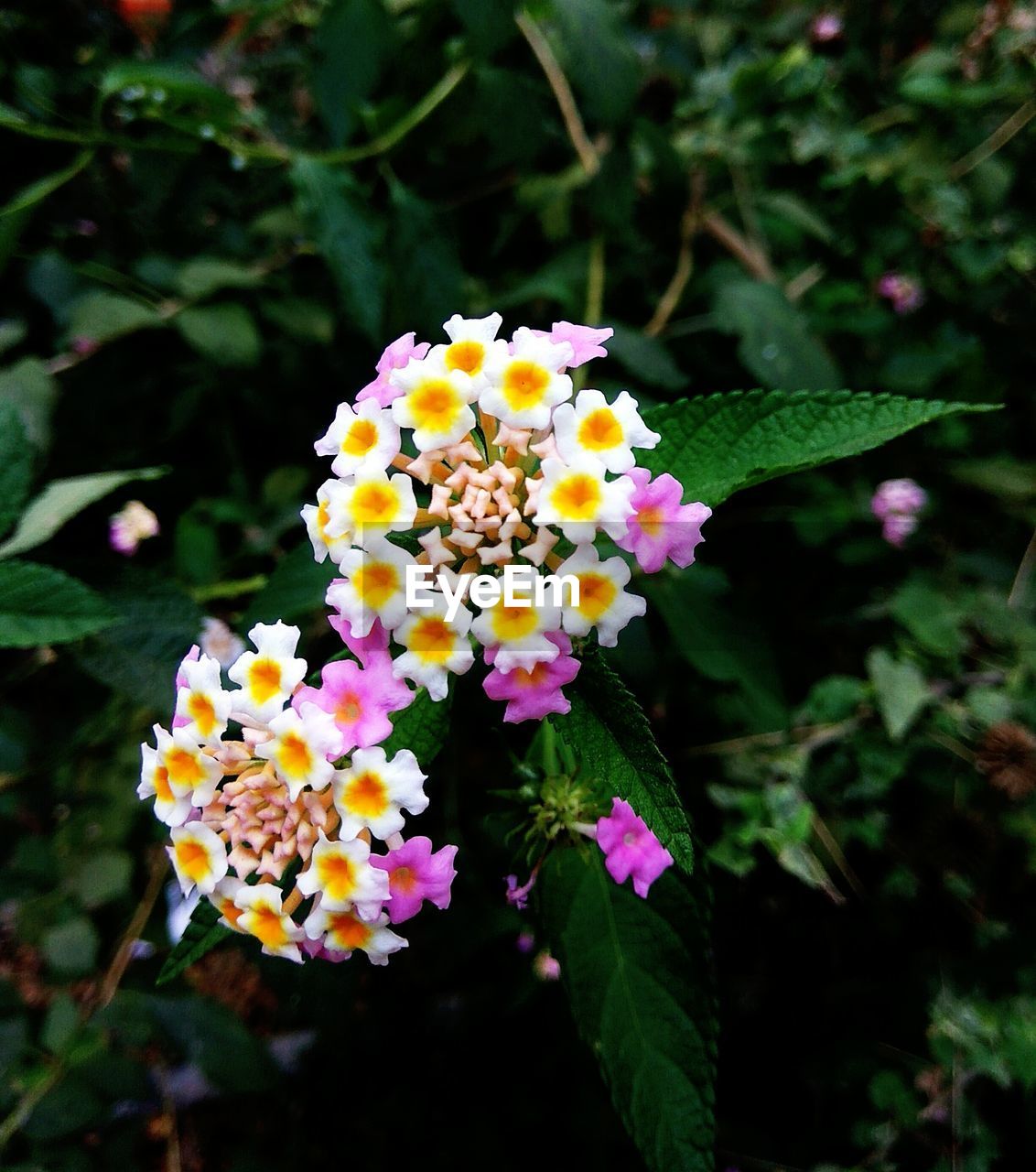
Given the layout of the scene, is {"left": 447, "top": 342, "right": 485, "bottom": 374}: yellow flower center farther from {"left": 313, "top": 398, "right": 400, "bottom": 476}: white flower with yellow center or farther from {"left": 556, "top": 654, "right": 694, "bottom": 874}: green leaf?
{"left": 556, "top": 654, "right": 694, "bottom": 874}: green leaf

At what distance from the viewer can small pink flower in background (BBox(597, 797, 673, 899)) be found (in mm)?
603

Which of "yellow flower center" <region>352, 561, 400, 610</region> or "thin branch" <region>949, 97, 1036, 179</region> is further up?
"thin branch" <region>949, 97, 1036, 179</region>

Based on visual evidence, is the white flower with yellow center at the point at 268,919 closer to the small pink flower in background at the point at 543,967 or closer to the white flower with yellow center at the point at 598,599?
the white flower with yellow center at the point at 598,599

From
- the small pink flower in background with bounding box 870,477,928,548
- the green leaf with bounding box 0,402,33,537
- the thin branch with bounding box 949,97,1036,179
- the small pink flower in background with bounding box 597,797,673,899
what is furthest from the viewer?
the thin branch with bounding box 949,97,1036,179

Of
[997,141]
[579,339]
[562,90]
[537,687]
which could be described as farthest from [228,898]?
[997,141]

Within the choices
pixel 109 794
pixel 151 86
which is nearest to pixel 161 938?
pixel 109 794

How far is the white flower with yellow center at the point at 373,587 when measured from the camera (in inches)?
20.0

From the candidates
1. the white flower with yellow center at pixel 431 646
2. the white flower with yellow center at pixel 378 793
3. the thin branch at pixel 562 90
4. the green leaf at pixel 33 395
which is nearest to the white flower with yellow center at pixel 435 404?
the white flower with yellow center at pixel 431 646

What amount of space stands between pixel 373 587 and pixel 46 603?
0.36m

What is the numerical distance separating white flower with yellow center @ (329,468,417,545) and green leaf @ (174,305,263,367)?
68 cm

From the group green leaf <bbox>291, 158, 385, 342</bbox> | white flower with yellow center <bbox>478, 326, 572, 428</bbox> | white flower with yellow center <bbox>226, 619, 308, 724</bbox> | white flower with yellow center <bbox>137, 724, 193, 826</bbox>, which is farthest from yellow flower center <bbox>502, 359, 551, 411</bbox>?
green leaf <bbox>291, 158, 385, 342</bbox>

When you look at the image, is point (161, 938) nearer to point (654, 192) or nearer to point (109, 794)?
point (109, 794)

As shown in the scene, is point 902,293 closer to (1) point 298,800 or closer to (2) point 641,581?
(2) point 641,581

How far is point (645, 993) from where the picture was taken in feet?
2.05
